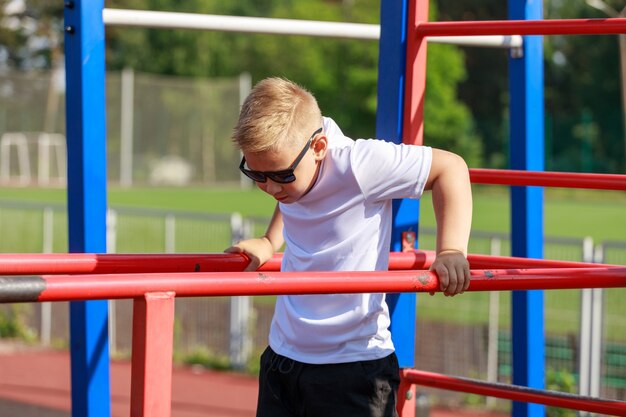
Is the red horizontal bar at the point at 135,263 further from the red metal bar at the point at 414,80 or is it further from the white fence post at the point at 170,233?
the white fence post at the point at 170,233

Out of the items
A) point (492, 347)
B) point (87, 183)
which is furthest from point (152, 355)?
point (492, 347)

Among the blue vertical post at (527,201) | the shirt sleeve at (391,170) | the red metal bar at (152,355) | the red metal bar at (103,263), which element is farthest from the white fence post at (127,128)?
the red metal bar at (152,355)

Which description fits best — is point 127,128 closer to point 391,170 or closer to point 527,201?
point 527,201

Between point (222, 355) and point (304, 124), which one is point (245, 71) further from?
point (304, 124)

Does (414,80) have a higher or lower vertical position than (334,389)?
higher

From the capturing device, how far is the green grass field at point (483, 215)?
8.95 meters

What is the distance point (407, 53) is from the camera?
2.98 m

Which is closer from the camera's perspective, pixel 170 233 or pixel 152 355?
pixel 152 355

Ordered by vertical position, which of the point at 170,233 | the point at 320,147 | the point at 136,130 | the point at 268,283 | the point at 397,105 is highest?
the point at 136,130

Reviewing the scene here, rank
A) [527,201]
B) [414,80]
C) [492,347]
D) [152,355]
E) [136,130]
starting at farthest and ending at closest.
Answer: [136,130], [492,347], [527,201], [414,80], [152,355]

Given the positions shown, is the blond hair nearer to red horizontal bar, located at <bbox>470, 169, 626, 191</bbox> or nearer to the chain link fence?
red horizontal bar, located at <bbox>470, 169, 626, 191</bbox>

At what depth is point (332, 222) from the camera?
2359 millimetres

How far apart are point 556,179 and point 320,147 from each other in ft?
2.23

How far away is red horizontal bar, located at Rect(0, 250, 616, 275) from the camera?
2176 mm
